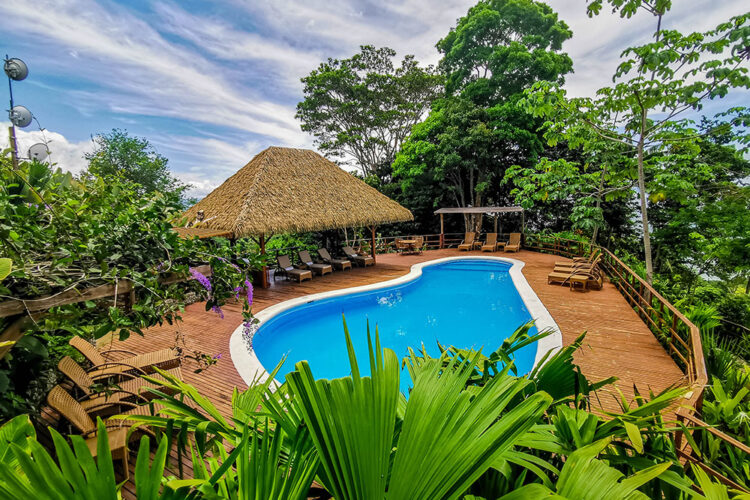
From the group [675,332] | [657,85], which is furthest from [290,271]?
[657,85]

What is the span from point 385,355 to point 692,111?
7866 millimetres

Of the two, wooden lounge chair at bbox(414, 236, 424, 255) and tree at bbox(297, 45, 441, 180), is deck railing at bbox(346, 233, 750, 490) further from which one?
tree at bbox(297, 45, 441, 180)

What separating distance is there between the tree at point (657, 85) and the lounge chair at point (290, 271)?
7319 millimetres

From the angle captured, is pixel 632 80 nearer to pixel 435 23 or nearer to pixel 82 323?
pixel 82 323

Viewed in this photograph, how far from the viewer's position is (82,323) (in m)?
2.43

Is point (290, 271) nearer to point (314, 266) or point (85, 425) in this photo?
point (314, 266)

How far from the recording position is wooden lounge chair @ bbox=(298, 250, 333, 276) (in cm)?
1041

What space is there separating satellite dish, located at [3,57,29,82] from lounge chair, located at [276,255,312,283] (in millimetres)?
6777

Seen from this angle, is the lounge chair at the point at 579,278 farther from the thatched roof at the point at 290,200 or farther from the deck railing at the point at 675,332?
the thatched roof at the point at 290,200

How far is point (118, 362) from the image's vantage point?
3.47 metres

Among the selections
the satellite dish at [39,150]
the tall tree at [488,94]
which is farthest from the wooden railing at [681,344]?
the tall tree at [488,94]

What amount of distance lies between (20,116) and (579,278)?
10355mm

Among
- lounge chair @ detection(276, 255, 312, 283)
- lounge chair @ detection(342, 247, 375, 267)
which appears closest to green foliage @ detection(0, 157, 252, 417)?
lounge chair @ detection(276, 255, 312, 283)

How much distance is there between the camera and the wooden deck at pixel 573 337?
3.99m
